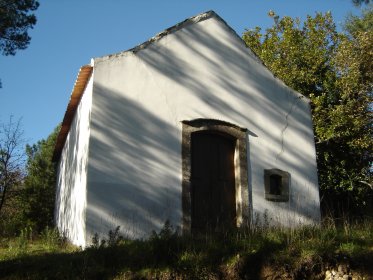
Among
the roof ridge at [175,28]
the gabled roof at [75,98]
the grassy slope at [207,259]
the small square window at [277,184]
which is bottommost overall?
the grassy slope at [207,259]

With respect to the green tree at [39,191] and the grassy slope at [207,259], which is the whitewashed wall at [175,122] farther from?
the green tree at [39,191]

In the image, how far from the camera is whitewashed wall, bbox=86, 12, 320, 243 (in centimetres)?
842

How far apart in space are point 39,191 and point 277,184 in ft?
40.1

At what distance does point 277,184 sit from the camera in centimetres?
1023

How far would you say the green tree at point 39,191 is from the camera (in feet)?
58.6

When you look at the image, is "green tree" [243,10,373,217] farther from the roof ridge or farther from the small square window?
the roof ridge

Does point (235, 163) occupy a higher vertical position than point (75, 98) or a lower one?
lower

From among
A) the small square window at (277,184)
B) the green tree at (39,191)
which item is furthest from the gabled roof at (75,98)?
the small square window at (277,184)

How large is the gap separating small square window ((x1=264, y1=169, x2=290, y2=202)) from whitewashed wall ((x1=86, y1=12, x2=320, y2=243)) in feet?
0.47

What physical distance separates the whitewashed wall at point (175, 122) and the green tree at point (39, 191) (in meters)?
10.2

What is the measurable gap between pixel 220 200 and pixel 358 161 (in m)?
7.95

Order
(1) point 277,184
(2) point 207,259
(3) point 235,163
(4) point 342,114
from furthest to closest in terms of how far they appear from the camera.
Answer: (4) point 342,114, (1) point 277,184, (3) point 235,163, (2) point 207,259

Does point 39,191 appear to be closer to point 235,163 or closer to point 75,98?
point 75,98

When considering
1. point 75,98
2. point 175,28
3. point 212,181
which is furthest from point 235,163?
point 75,98
